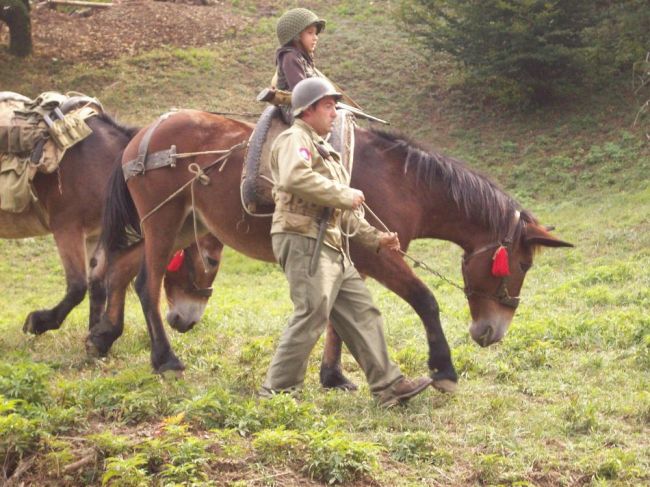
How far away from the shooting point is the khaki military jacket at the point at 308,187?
220 inches

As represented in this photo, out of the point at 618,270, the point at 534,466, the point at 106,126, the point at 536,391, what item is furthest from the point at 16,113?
the point at 618,270

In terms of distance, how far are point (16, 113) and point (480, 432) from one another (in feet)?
17.1

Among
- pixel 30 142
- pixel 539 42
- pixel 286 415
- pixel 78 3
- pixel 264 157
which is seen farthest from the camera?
pixel 78 3

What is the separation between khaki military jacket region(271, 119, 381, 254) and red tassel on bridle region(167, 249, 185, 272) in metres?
2.22

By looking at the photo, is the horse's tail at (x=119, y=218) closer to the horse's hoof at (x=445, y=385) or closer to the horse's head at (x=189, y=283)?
the horse's head at (x=189, y=283)

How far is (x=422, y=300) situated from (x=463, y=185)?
969 millimetres

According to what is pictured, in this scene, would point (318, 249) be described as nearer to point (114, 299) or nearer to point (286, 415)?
point (286, 415)

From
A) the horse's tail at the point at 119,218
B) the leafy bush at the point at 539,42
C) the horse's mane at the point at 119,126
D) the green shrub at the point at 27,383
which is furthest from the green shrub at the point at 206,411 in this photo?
the leafy bush at the point at 539,42

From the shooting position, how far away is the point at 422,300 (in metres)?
6.46

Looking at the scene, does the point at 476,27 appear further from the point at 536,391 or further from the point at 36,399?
the point at 36,399

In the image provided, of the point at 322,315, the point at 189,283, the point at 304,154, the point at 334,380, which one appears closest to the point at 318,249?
the point at 322,315

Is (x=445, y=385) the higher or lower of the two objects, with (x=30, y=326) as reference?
higher

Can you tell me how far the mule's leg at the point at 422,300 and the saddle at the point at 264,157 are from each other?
682 mm

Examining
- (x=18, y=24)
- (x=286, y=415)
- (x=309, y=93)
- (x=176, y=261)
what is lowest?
(x=18, y=24)
